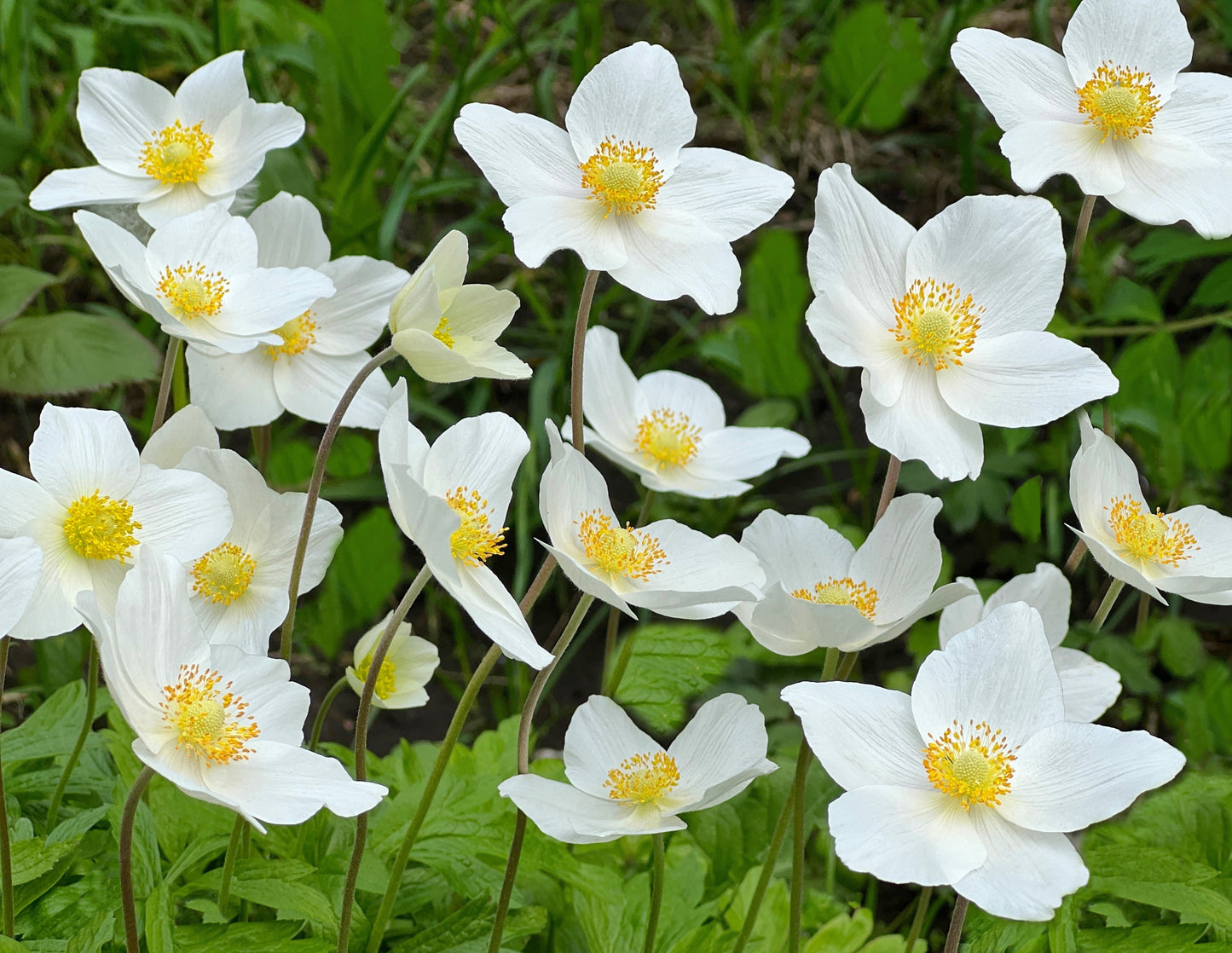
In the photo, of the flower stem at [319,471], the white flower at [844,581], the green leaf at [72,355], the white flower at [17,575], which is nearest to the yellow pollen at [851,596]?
the white flower at [844,581]

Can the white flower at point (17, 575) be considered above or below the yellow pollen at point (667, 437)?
above

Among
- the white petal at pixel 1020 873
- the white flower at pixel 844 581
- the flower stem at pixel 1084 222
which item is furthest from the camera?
the flower stem at pixel 1084 222

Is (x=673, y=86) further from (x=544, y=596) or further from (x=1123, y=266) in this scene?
(x=1123, y=266)

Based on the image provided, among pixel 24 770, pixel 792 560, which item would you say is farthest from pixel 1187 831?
pixel 24 770

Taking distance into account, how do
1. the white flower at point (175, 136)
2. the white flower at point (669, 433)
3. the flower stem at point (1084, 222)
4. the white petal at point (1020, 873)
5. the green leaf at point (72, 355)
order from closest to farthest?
the white petal at point (1020, 873) < the flower stem at point (1084, 222) < the white flower at point (175, 136) < the white flower at point (669, 433) < the green leaf at point (72, 355)

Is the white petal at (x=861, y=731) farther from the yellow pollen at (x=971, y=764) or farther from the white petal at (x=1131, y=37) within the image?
the white petal at (x=1131, y=37)

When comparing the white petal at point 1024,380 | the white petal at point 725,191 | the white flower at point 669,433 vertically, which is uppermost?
the white petal at point 725,191

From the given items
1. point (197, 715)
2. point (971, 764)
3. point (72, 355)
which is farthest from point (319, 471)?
point (72, 355)

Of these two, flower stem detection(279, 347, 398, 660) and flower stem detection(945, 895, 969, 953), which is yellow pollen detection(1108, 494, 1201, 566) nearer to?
flower stem detection(945, 895, 969, 953)
